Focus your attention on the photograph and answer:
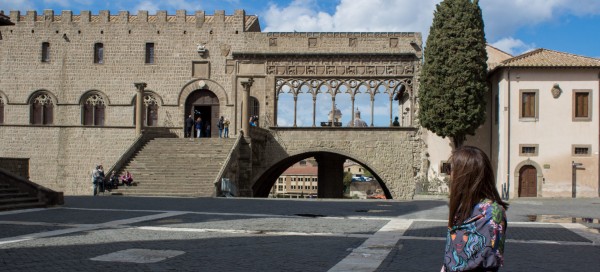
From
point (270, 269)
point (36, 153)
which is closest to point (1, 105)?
point (36, 153)

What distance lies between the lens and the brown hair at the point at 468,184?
4.02 metres

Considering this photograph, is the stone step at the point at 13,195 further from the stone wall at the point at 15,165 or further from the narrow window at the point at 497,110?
the narrow window at the point at 497,110

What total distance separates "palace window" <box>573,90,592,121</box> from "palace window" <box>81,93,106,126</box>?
25.3 meters

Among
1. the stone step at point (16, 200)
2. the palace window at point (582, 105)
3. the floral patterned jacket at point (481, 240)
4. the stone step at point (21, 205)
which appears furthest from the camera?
the palace window at point (582, 105)

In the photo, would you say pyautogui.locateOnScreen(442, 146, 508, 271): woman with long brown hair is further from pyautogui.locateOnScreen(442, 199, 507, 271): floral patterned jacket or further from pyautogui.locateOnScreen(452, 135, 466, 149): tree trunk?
pyautogui.locateOnScreen(452, 135, 466, 149): tree trunk

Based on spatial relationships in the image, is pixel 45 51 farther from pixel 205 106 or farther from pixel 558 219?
pixel 558 219

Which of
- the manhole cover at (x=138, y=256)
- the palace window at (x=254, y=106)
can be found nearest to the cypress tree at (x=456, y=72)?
the palace window at (x=254, y=106)

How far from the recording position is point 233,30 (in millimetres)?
37562

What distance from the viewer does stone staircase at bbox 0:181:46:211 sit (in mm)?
17844

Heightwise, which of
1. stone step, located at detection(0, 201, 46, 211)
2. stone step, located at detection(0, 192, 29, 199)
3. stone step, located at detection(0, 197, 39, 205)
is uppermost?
stone step, located at detection(0, 192, 29, 199)

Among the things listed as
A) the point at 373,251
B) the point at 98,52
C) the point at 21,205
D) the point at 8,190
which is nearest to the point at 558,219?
the point at 373,251

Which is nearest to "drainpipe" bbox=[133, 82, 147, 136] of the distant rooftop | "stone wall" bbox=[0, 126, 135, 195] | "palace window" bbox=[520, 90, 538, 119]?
"stone wall" bbox=[0, 126, 135, 195]

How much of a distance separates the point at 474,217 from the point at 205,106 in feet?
113

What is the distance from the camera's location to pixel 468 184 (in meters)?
4.04
